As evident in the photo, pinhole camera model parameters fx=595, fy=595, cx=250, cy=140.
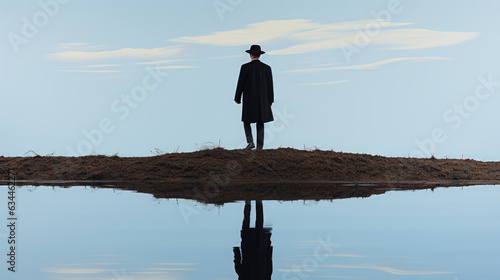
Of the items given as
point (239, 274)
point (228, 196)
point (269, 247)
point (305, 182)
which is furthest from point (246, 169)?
point (239, 274)

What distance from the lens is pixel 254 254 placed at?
21.0 ft

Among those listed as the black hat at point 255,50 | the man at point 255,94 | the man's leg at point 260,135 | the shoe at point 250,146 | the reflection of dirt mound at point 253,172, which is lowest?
the reflection of dirt mound at point 253,172

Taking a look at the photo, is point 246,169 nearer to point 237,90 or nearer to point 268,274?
point 237,90

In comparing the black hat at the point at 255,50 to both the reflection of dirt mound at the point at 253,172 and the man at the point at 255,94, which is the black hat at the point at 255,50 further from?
the reflection of dirt mound at the point at 253,172

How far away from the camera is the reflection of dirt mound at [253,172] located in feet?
45.6

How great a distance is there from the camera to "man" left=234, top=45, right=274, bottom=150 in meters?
17.0

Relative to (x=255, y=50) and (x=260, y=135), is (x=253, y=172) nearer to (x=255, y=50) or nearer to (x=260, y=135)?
(x=260, y=135)

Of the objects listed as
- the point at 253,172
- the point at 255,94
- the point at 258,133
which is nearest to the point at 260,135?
the point at 258,133

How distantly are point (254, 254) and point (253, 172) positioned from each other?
353 inches

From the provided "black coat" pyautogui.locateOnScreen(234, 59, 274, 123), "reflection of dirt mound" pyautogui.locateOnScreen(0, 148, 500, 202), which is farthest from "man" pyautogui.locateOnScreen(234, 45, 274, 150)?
"reflection of dirt mound" pyautogui.locateOnScreen(0, 148, 500, 202)

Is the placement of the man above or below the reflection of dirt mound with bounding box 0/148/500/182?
above

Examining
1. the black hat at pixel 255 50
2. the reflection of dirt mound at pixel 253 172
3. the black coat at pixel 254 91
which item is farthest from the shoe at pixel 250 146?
the black hat at pixel 255 50

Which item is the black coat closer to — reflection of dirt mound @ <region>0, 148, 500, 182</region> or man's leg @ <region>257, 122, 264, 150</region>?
man's leg @ <region>257, 122, 264, 150</region>

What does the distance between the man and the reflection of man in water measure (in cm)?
862
